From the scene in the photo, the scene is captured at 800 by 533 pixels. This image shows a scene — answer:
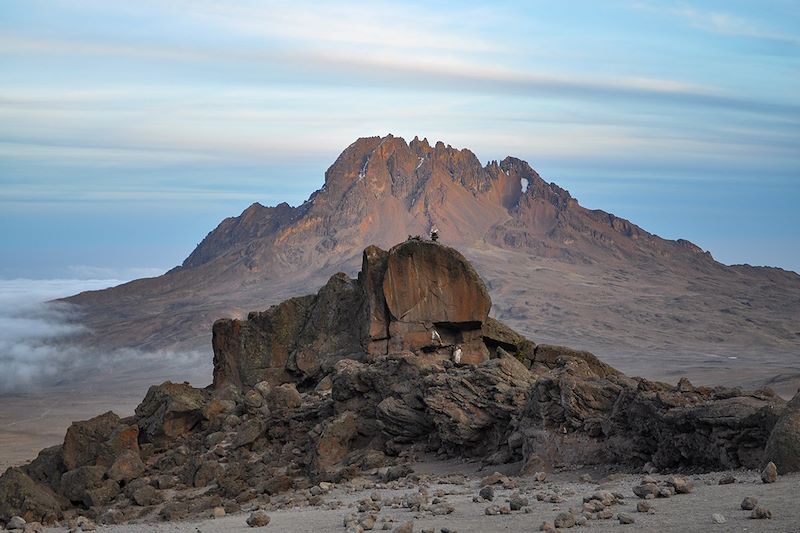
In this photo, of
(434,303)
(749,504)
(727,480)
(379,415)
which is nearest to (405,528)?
(749,504)

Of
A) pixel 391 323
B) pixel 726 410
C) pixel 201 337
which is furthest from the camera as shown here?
pixel 201 337

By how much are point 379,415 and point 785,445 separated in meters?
12.6

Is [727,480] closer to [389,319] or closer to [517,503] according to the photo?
[517,503]

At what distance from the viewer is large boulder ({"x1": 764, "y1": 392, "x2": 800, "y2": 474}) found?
1691cm

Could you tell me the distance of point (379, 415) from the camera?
2795 centimetres

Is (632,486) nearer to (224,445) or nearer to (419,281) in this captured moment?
(224,445)

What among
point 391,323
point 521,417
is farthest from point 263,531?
point 391,323

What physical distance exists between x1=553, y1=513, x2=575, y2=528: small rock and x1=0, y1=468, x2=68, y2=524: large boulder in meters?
16.9

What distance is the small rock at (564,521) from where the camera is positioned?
14.9m

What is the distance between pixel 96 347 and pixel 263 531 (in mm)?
187265

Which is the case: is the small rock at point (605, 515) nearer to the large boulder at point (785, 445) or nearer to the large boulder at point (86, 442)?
the large boulder at point (785, 445)

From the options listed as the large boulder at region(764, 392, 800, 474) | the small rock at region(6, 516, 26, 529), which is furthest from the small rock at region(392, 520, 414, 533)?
the small rock at region(6, 516, 26, 529)

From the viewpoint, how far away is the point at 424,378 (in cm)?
2770

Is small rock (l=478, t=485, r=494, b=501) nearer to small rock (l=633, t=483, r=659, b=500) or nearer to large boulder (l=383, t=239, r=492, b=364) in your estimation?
small rock (l=633, t=483, r=659, b=500)
